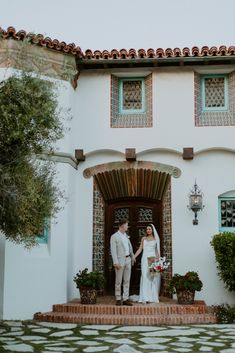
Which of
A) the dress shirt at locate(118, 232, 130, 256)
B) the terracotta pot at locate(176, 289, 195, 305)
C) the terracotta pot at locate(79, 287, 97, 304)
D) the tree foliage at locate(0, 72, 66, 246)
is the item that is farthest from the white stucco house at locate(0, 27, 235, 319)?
the tree foliage at locate(0, 72, 66, 246)

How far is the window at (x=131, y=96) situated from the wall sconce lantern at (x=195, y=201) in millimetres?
2361

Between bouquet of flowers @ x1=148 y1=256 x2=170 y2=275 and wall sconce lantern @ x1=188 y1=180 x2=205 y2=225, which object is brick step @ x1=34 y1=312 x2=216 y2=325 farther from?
wall sconce lantern @ x1=188 y1=180 x2=205 y2=225

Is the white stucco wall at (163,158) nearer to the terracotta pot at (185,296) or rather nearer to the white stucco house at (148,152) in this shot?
the white stucco house at (148,152)

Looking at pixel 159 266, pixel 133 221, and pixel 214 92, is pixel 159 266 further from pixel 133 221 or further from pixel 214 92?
pixel 214 92

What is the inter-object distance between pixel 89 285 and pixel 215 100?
5328 mm

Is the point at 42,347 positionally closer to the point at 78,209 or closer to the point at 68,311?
the point at 68,311

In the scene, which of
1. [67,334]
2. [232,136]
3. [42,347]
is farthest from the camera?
[232,136]

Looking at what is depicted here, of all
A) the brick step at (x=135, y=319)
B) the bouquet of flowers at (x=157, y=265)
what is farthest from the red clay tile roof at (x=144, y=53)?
the brick step at (x=135, y=319)

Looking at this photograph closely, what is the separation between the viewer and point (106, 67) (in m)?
13.2

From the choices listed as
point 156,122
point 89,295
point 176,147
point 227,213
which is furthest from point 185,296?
point 156,122

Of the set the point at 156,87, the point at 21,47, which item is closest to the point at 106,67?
the point at 156,87

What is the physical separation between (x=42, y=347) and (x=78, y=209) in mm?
5279

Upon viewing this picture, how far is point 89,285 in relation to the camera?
11.7 m

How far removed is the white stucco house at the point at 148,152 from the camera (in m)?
12.7
